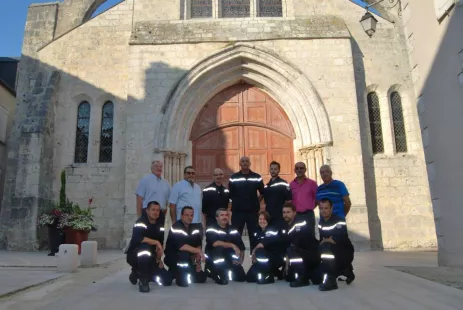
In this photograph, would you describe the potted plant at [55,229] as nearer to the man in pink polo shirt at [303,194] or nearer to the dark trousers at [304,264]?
the man in pink polo shirt at [303,194]

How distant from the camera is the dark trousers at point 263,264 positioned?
13.9 feet

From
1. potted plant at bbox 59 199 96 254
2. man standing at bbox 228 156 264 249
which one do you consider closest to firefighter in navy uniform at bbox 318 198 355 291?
man standing at bbox 228 156 264 249

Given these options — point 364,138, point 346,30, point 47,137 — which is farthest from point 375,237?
point 47,137

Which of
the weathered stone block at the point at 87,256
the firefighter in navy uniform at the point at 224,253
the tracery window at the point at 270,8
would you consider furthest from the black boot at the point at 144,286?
the tracery window at the point at 270,8

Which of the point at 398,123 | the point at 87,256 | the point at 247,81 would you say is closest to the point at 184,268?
the point at 87,256

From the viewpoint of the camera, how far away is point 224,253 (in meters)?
4.33

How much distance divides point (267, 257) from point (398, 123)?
7.35 metres

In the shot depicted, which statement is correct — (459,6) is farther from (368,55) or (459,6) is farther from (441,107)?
(368,55)

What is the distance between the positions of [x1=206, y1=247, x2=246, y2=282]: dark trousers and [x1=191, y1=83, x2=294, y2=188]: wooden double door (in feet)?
17.6

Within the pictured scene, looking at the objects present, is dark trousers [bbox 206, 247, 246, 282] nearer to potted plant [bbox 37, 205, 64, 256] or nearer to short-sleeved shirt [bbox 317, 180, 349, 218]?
short-sleeved shirt [bbox 317, 180, 349, 218]

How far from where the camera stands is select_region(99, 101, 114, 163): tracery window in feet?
32.8

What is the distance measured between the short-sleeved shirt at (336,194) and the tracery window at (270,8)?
7.57 m

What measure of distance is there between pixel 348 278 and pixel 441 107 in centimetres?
322

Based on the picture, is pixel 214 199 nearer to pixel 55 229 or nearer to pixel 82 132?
pixel 55 229
